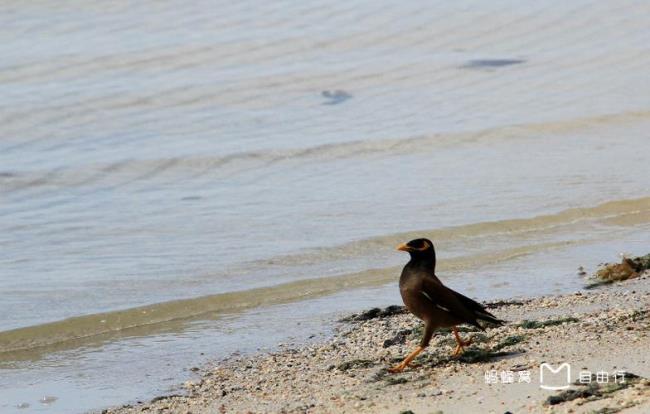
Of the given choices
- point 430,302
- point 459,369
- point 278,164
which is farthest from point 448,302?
point 278,164

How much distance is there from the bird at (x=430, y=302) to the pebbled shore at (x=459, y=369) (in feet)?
0.50

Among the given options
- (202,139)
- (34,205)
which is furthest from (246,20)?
(34,205)

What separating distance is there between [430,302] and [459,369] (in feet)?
1.20

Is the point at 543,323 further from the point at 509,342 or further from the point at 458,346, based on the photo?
the point at 458,346

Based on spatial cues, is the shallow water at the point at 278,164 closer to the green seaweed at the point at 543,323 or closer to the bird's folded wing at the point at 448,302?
the green seaweed at the point at 543,323

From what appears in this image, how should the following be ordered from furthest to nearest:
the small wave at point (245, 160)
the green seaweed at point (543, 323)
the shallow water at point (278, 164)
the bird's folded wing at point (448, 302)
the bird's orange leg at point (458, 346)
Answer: the small wave at point (245, 160) → the shallow water at point (278, 164) → the green seaweed at point (543, 323) → the bird's orange leg at point (458, 346) → the bird's folded wing at point (448, 302)

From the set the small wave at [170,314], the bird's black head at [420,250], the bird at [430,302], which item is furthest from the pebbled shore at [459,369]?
the small wave at [170,314]

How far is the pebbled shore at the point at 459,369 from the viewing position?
232 inches

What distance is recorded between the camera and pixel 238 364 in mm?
7789

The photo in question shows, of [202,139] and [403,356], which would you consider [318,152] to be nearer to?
[202,139]

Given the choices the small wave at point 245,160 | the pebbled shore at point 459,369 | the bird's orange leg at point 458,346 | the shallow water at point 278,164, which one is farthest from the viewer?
the small wave at point 245,160

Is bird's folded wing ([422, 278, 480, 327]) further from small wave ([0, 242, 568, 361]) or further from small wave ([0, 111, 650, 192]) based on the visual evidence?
small wave ([0, 111, 650, 192])

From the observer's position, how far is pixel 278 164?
13.9m

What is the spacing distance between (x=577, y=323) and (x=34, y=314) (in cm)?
388
